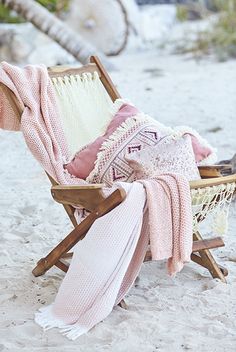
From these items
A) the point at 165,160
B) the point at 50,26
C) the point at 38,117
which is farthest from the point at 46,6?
the point at 165,160

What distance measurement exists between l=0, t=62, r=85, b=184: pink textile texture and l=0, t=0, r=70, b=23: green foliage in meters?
5.69

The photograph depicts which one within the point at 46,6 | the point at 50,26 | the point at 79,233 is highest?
the point at 79,233

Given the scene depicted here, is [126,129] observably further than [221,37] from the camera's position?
No

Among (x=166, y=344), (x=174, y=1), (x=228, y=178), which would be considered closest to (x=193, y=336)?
(x=166, y=344)

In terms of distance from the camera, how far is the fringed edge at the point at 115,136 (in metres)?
3.38

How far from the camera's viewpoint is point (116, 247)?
2.93m

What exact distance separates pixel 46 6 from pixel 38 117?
6.13 metres

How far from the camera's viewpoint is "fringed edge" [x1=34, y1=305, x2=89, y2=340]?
2883mm

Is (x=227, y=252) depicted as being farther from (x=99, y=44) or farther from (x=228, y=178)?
(x=99, y=44)

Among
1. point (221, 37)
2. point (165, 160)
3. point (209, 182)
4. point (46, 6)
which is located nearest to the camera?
point (209, 182)

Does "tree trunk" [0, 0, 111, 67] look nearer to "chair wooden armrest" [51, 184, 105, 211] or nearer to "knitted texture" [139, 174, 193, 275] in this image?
"chair wooden armrest" [51, 184, 105, 211]

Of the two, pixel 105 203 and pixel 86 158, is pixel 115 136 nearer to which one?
pixel 86 158

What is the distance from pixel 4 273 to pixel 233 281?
1.00m

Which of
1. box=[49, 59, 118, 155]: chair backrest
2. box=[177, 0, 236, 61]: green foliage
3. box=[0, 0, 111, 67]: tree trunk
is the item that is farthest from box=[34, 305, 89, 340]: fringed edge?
box=[177, 0, 236, 61]: green foliage
